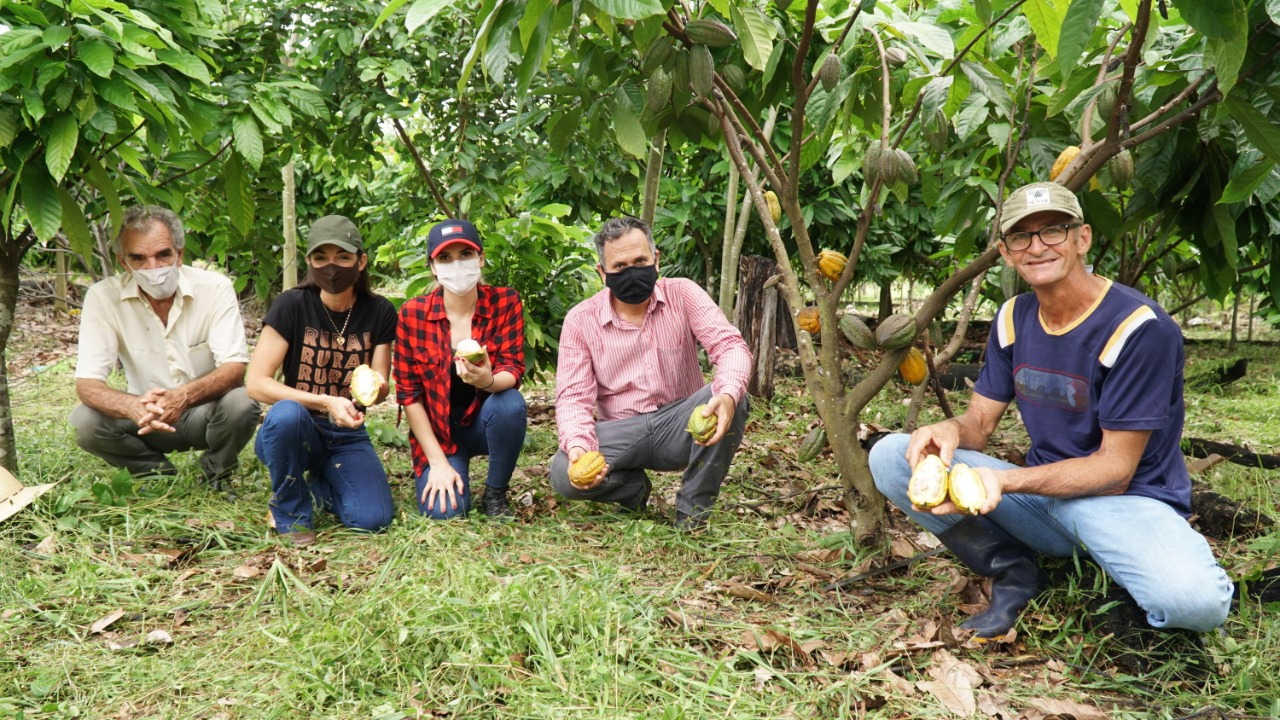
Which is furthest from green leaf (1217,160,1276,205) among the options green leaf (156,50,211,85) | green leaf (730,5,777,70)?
green leaf (156,50,211,85)

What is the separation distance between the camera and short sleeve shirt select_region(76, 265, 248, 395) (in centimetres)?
326

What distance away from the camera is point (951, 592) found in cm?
250

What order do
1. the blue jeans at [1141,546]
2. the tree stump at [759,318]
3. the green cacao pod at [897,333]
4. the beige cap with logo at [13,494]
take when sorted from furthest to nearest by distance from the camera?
the tree stump at [759,318]
the beige cap with logo at [13,494]
the green cacao pod at [897,333]
the blue jeans at [1141,546]

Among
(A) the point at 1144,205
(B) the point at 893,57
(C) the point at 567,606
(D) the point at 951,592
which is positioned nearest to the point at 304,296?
(C) the point at 567,606

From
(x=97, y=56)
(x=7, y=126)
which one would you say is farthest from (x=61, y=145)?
(x=97, y=56)

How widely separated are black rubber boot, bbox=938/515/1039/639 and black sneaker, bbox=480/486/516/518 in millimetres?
1478

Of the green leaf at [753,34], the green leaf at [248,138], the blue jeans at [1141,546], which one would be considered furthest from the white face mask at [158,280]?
the blue jeans at [1141,546]

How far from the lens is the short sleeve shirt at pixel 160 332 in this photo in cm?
326

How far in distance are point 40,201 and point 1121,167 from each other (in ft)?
9.87

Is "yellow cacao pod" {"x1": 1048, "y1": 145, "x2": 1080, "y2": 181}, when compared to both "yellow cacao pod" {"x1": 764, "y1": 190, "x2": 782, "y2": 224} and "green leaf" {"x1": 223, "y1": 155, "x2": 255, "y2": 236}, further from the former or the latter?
"green leaf" {"x1": 223, "y1": 155, "x2": 255, "y2": 236}

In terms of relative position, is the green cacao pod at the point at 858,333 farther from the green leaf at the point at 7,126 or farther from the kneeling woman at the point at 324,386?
the green leaf at the point at 7,126

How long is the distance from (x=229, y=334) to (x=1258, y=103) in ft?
10.3

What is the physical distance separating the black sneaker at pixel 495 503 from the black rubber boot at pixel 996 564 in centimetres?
148

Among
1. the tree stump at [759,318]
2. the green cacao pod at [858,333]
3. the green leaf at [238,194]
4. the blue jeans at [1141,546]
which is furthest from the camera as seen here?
the tree stump at [759,318]
